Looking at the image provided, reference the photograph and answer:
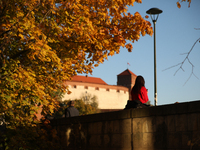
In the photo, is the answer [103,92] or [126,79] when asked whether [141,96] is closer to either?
[103,92]

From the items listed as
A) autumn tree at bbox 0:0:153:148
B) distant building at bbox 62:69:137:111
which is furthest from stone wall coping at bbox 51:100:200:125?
distant building at bbox 62:69:137:111

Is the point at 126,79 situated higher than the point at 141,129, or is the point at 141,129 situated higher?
the point at 126,79

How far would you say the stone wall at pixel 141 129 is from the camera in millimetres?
5164

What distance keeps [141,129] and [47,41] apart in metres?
4.23

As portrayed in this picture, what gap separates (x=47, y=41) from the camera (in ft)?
29.9

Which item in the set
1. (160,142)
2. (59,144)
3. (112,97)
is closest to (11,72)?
(59,144)

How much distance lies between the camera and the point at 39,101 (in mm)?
9508

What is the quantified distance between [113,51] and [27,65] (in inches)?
110

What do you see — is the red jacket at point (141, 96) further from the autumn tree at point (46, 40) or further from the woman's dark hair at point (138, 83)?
the autumn tree at point (46, 40)

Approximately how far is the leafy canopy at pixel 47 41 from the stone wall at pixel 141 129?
1748mm

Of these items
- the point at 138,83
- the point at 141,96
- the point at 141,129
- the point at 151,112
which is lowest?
the point at 141,129

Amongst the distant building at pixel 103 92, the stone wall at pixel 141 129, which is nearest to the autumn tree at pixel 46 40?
the stone wall at pixel 141 129

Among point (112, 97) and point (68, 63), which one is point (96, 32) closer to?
point (68, 63)

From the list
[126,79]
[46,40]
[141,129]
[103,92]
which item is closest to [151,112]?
[141,129]
